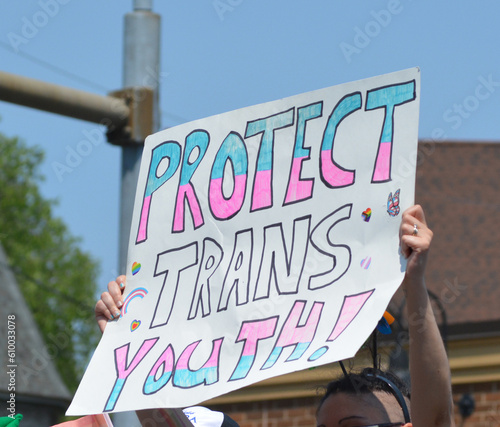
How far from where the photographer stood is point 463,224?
29.7 feet

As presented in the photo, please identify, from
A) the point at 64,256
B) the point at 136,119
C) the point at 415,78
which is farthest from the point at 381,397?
the point at 64,256

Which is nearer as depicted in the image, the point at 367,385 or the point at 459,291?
the point at 367,385

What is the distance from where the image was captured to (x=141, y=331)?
235 centimetres

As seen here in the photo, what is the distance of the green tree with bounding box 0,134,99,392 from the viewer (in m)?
27.6

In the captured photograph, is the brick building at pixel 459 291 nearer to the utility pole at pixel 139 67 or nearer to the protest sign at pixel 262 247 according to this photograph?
the utility pole at pixel 139 67

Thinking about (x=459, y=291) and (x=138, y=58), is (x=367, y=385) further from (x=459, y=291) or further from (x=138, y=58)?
(x=459, y=291)

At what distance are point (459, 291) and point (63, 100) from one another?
4.79 m

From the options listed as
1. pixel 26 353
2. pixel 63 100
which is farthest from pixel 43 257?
pixel 63 100

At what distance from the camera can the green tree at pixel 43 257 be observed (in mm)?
27625

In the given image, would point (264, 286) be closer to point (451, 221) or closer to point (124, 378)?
point (124, 378)

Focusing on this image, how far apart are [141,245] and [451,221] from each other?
22.9ft


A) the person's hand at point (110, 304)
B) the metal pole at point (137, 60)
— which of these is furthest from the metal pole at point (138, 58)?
the person's hand at point (110, 304)

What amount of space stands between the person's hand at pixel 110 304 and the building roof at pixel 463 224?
5.68 m

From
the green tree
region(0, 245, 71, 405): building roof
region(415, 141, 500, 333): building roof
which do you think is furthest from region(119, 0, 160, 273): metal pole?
the green tree
